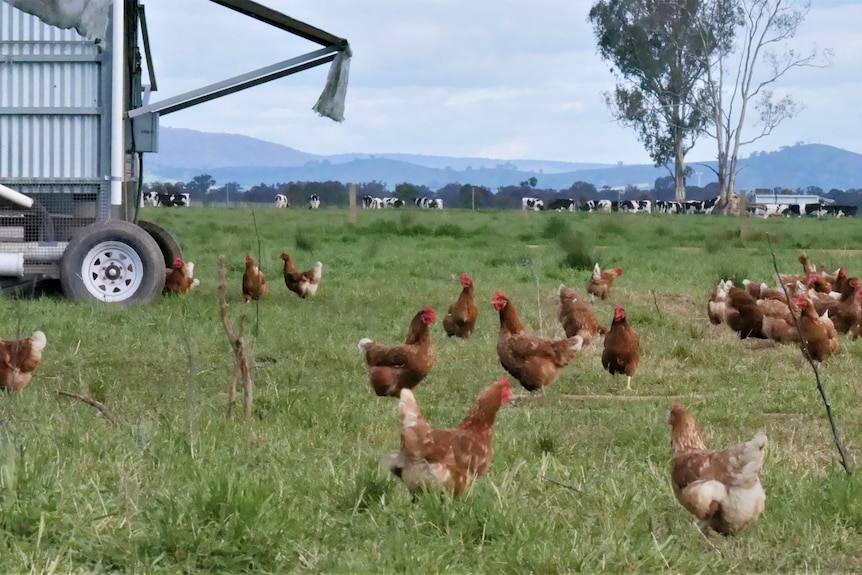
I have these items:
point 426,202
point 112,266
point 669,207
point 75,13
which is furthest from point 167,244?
point 669,207

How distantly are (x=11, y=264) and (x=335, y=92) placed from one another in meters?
3.57

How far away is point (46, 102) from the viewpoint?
11000 mm

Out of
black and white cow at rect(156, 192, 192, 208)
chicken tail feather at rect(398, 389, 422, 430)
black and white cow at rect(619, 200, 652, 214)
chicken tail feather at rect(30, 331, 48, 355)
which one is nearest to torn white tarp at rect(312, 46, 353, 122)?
chicken tail feather at rect(30, 331, 48, 355)

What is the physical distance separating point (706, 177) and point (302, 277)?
165 m

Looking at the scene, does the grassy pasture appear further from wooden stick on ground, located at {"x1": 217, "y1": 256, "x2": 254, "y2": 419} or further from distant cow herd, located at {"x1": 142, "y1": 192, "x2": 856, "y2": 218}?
distant cow herd, located at {"x1": 142, "y1": 192, "x2": 856, "y2": 218}

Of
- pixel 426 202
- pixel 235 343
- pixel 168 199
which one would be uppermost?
pixel 235 343

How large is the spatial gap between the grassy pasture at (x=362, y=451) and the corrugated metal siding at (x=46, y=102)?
1.36m

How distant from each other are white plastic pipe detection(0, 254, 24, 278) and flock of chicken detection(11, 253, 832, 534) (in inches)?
57.9

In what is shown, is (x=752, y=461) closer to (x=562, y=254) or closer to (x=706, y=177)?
(x=562, y=254)

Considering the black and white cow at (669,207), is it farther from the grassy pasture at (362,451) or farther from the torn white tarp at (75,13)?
the torn white tarp at (75,13)

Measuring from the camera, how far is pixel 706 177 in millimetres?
170375

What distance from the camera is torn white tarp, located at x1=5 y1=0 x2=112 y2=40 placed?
9.28 metres

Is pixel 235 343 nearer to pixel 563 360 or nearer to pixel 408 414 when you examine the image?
pixel 408 414

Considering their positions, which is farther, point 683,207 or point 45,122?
point 683,207
